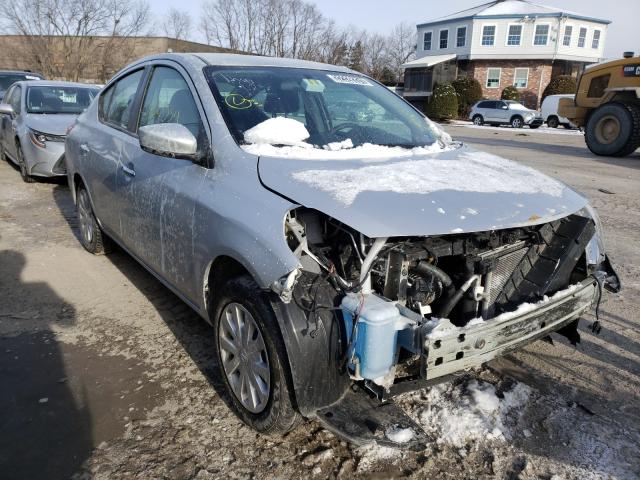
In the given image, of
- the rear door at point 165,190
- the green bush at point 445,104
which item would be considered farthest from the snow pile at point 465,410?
the green bush at point 445,104

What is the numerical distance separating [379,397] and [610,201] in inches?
265

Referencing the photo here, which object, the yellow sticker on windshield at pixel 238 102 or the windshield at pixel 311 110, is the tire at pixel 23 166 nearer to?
the windshield at pixel 311 110

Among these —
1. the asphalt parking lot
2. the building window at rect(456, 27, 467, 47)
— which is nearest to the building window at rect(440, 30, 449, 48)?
the building window at rect(456, 27, 467, 47)

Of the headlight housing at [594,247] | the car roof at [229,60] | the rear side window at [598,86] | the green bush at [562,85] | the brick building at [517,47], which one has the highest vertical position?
the brick building at [517,47]

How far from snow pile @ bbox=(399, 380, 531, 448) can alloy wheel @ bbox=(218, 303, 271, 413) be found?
82cm

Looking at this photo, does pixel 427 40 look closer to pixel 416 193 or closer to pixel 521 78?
pixel 521 78

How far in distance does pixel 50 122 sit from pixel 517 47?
3622 cm

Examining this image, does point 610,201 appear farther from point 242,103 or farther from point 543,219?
point 242,103

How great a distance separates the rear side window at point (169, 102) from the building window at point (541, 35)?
3887 centimetres

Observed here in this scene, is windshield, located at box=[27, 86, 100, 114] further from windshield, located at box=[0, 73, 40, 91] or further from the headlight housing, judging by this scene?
the headlight housing

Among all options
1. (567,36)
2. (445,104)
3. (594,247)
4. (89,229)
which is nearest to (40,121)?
(89,229)

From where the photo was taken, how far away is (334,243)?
2.41 metres

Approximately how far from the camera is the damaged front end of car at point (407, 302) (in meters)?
2.08

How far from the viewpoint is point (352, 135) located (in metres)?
3.18
